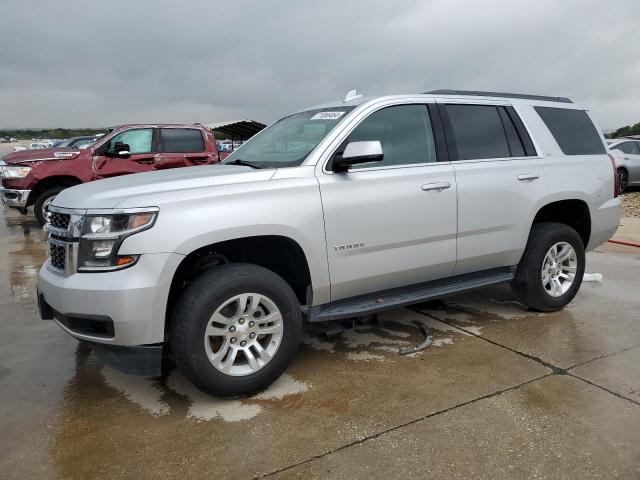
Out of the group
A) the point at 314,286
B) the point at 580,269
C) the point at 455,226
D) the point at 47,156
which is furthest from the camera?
the point at 47,156

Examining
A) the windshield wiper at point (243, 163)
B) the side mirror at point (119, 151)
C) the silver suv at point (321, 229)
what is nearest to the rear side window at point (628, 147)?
the silver suv at point (321, 229)

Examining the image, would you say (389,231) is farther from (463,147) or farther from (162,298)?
(162,298)

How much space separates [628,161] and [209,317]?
49.0ft

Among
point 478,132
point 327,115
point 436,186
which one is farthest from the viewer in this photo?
point 478,132

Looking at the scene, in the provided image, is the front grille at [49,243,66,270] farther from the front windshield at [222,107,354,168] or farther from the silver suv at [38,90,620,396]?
the front windshield at [222,107,354,168]

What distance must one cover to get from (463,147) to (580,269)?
65.5 inches

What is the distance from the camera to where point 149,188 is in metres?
3.02

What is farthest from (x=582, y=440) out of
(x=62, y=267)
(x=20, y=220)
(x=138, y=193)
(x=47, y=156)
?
(x=20, y=220)

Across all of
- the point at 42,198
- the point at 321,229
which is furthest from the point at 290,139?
the point at 42,198

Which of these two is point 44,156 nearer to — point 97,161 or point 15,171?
point 15,171

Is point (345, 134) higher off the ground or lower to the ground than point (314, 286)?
higher

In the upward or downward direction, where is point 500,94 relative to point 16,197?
upward

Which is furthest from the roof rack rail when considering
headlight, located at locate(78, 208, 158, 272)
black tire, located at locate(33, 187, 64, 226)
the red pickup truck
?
black tire, located at locate(33, 187, 64, 226)

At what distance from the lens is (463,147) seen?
13.3ft
